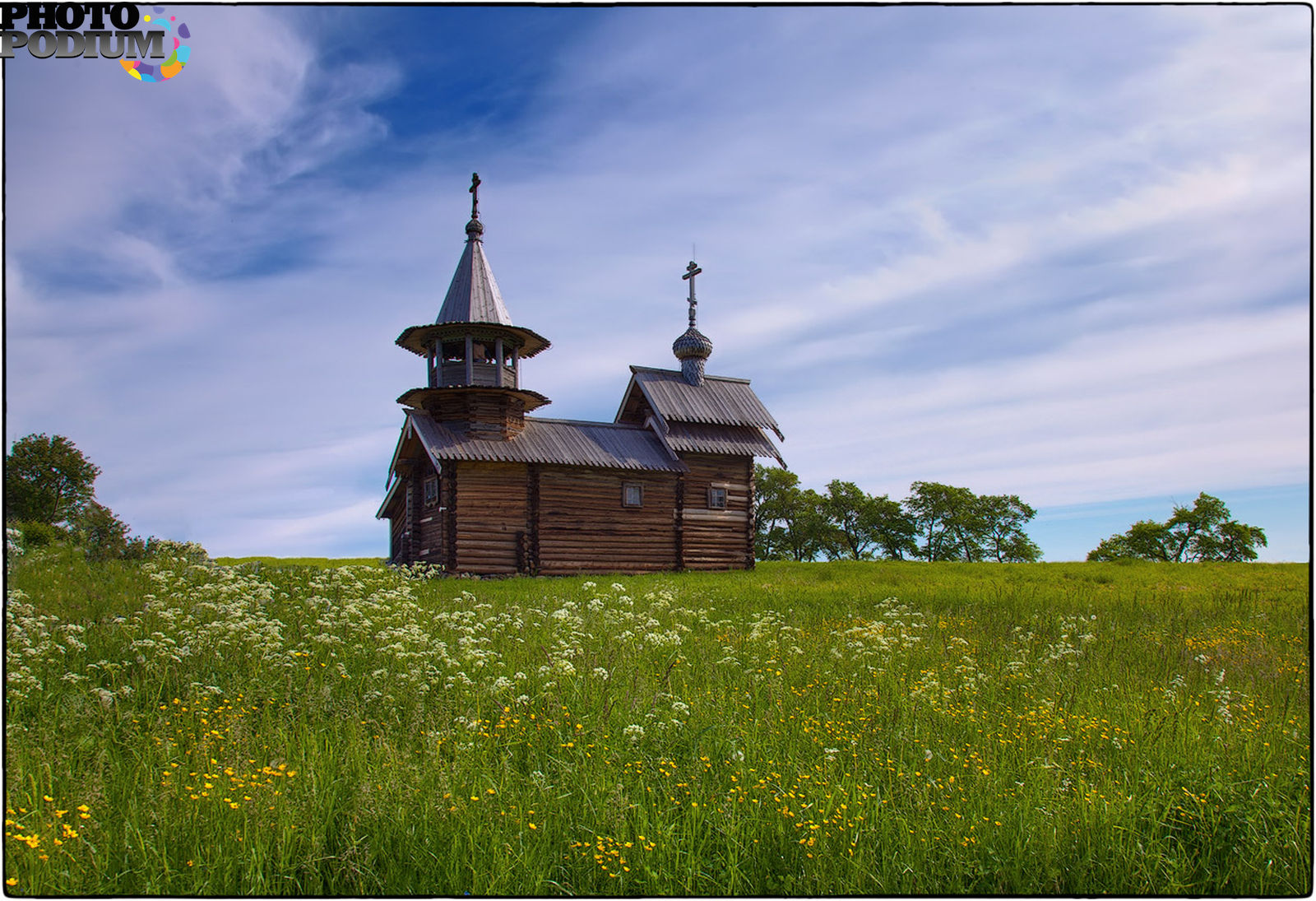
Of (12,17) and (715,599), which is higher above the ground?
(12,17)

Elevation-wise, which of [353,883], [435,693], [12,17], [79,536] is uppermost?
[12,17]

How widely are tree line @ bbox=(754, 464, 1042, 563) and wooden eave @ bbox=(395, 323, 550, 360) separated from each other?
26.3 metres

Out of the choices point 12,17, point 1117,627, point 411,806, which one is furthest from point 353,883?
point 1117,627

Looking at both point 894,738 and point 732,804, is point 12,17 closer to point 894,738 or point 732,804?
point 732,804

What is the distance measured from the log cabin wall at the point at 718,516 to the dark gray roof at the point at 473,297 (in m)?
8.35

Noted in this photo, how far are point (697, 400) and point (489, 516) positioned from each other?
31.7ft

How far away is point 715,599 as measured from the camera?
17094mm

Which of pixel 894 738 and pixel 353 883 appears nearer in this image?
pixel 353 883

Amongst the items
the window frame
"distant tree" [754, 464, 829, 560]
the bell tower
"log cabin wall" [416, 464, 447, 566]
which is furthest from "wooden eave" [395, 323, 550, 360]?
"distant tree" [754, 464, 829, 560]

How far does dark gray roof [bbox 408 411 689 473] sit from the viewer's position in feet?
82.2

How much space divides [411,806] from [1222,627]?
13.1 metres

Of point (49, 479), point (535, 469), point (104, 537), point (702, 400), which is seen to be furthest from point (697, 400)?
point (49, 479)

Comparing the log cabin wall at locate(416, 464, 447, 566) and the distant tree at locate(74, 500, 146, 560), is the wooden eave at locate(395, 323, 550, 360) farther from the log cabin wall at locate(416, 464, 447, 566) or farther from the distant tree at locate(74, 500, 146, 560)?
the distant tree at locate(74, 500, 146, 560)

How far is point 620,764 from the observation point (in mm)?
5461
